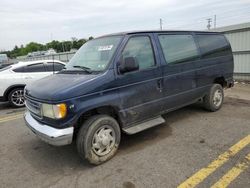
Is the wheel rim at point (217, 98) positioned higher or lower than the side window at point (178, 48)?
lower

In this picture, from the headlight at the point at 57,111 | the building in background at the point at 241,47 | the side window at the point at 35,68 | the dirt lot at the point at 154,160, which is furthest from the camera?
the building in background at the point at 241,47

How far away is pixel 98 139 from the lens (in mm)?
3734

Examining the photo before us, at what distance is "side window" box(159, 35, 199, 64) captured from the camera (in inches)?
183

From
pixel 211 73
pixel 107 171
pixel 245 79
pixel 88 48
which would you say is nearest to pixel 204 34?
pixel 211 73

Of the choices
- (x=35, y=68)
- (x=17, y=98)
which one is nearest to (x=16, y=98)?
(x=17, y=98)

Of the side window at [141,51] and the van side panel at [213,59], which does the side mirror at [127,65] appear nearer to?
the side window at [141,51]

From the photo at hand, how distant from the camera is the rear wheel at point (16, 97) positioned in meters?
8.24

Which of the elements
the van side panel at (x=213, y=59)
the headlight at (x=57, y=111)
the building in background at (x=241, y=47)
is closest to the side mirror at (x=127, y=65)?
the headlight at (x=57, y=111)

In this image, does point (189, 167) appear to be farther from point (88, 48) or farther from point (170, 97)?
point (88, 48)

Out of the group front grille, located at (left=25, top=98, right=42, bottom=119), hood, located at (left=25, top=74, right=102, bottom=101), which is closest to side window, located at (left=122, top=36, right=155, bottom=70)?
hood, located at (left=25, top=74, right=102, bottom=101)

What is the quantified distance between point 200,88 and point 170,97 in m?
1.11

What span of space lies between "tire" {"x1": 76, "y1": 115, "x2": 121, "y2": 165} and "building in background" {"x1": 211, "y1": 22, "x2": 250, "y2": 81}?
8.33 metres

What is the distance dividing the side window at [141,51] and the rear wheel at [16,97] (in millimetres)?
5724

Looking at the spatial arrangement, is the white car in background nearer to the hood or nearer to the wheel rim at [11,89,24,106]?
the wheel rim at [11,89,24,106]
